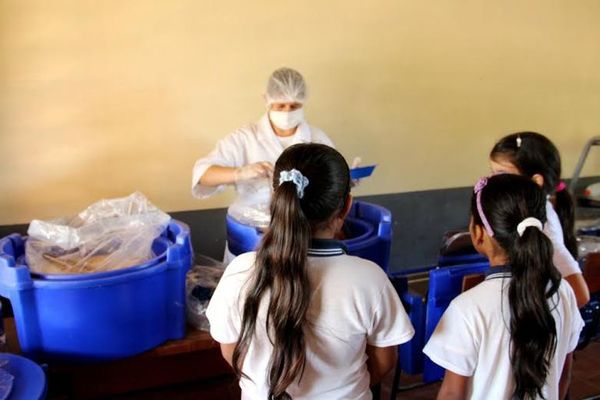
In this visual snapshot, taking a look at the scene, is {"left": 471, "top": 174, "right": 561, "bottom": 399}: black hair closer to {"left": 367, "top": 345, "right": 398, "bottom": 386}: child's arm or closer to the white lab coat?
{"left": 367, "top": 345, "right": 398, "bottom": 386}: child's arm

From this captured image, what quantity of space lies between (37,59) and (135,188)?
1.99 feet

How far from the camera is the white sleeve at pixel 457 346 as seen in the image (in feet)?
3.44

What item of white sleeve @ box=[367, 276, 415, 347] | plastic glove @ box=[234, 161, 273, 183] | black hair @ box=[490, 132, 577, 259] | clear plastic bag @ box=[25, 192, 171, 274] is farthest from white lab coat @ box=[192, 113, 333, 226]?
white sleeve @ box=[367, 276, 415, 347]

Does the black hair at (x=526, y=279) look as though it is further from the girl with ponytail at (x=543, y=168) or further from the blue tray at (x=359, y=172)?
the blue tray at (x=359, y=172)

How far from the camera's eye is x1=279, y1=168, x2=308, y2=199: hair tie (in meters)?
0.93

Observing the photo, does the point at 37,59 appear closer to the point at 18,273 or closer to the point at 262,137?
the point at 262,137

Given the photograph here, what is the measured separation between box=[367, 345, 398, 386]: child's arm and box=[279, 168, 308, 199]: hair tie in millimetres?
380

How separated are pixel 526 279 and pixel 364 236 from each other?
60 centimetres

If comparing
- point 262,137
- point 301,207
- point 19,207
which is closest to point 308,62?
point 262,137

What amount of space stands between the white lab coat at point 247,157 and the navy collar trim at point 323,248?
0.81 meters

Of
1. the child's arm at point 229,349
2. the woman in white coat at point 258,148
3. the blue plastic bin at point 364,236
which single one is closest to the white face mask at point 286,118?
the woman in white coat at point 258,148

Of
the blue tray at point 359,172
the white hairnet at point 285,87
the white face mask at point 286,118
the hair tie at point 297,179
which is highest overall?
the white hairnet at point 285,87

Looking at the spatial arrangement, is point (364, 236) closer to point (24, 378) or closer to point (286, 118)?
point (286, 118)

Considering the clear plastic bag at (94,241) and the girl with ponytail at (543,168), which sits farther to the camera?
the girl with ponytail at (543,168)
